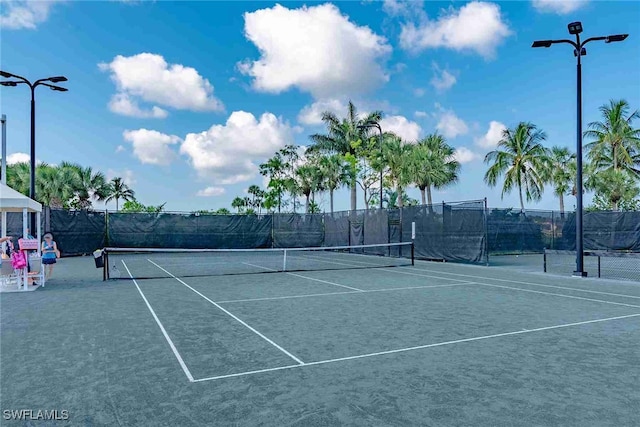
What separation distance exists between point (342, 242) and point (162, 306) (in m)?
17.7

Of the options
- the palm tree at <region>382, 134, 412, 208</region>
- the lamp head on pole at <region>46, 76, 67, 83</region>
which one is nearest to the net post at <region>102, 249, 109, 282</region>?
the lamp head on pole at <region>46, 76, 67, 83</region>

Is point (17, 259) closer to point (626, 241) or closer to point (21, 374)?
point (21, 374)

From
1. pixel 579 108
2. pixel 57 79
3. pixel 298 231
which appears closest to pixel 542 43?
pixel 579 108

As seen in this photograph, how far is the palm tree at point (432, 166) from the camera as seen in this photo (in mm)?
32062

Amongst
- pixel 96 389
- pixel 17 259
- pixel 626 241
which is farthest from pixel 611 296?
pixel 626 241

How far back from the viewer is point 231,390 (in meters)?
3.99

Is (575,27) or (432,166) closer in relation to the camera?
(575,27)

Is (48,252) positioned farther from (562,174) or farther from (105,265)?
(562,174)

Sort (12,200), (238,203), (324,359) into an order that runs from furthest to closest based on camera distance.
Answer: (238,203) < (12,200) < (324,359)

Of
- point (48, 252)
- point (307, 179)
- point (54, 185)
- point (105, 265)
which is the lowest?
point (105, 265)

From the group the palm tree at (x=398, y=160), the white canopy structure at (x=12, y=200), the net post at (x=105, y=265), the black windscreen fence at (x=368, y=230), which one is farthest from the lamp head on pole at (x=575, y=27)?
the palm tree at (x=398, y=160)
